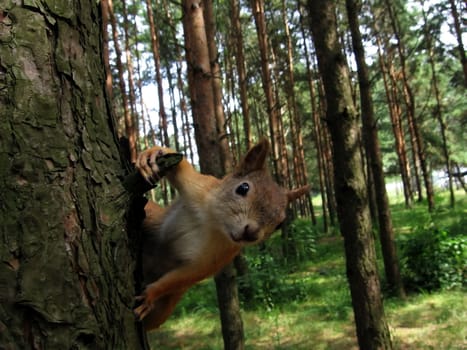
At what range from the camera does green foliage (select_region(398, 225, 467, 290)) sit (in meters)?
8.02

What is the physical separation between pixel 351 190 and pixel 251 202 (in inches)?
83.2

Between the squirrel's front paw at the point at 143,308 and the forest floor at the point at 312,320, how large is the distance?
201 inches

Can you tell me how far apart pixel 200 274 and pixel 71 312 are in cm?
87

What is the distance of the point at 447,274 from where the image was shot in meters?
8.05

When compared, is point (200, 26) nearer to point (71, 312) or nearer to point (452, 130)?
point (71, 312)

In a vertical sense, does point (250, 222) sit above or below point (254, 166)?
below

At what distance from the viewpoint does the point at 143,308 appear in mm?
1610

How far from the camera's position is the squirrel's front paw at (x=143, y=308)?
156cm

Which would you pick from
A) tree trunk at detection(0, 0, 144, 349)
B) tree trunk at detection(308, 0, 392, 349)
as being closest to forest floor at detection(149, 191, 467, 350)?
tree trunk at detection(308, 0, 392, 349)

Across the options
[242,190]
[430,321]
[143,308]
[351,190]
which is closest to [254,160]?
[242,190]

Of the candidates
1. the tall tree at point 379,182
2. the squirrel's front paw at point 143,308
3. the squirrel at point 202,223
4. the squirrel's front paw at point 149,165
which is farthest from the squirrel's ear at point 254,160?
the tall tree at point 379,182

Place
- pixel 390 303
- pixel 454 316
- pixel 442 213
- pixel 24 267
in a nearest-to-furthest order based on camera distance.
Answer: pixel 24 267, pixel 454 316, pixel 390 303, pixel 442 213

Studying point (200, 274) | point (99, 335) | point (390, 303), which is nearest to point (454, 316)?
point (390, 303)

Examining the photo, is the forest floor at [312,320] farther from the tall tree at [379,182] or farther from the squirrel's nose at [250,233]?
the squirrel's nose at [250,233]
